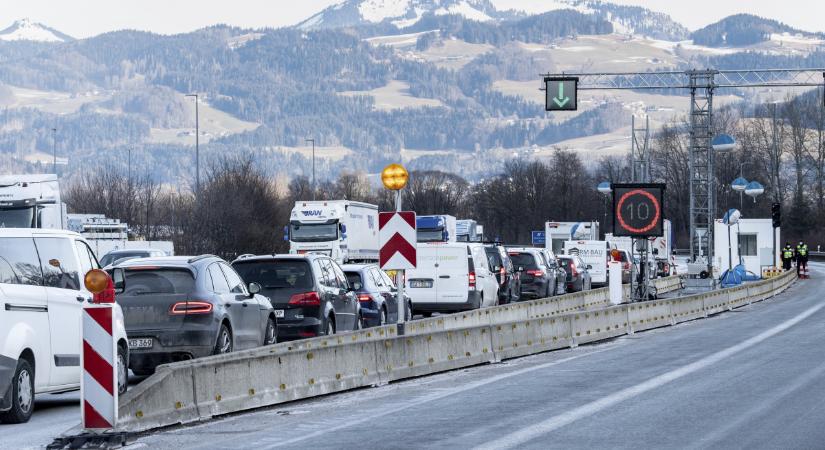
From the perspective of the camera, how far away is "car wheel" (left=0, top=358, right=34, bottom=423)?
48.3ft

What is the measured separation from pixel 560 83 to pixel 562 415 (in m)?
33.0

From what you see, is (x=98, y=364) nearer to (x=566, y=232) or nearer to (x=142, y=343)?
(x=142, y=343)

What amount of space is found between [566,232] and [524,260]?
3981 centimetres

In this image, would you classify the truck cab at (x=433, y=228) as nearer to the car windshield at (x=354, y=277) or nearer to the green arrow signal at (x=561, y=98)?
the green arrow signal at (x=561, y=98)

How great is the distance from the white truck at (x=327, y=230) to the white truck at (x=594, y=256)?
32.4ft

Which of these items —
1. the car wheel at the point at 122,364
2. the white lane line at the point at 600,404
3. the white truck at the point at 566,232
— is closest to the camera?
the white lane line at the point at 600,404

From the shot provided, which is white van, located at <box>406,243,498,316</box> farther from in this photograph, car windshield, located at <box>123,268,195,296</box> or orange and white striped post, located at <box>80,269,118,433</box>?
orange and white striped post, located at <box>80,269,118,433</box>

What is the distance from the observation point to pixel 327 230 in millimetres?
60500

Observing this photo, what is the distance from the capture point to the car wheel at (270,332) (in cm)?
2255

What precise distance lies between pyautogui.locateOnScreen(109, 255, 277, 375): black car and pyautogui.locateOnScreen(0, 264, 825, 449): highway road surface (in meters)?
1.20

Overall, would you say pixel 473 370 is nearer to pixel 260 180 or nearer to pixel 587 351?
pixel 587 351

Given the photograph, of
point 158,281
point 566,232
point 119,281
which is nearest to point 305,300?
point 158,281

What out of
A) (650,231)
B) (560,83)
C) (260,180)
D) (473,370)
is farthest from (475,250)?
(260,180)

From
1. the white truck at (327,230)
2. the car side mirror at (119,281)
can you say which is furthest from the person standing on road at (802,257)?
the car side mirror at (119,281)
